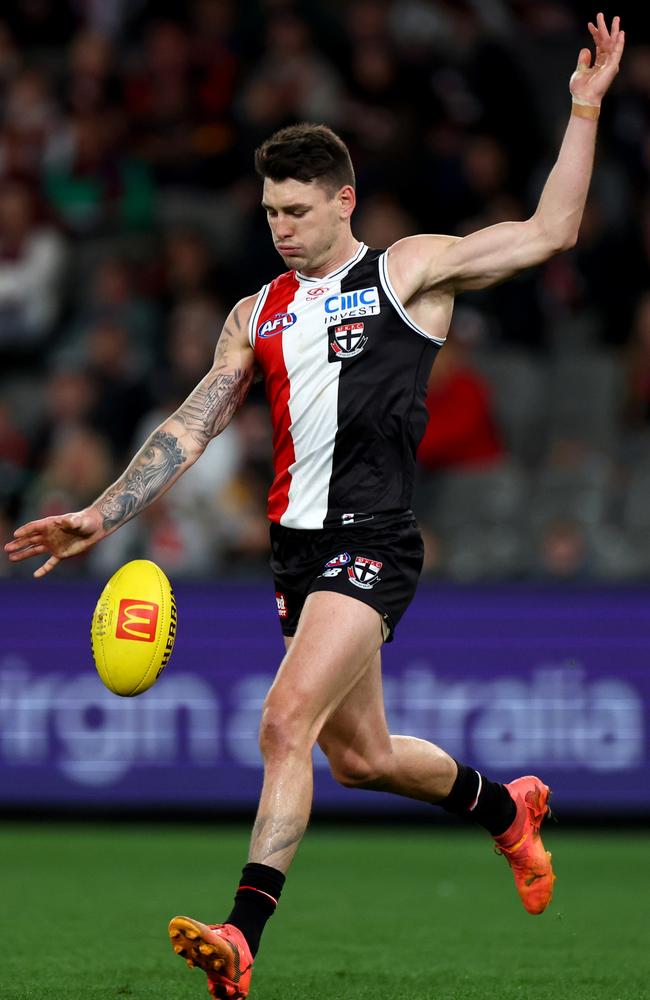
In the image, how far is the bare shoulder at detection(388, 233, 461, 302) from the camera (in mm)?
6117

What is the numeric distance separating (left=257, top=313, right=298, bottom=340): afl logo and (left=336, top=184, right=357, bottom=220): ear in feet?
1.27

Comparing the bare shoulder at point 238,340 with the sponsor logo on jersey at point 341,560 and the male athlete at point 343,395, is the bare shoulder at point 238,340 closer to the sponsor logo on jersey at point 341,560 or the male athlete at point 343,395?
the male athlete at point 343,395

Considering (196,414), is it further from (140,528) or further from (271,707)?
(140,528)

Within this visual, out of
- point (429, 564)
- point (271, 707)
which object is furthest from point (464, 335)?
point (271, 707)

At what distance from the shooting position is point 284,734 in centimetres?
557

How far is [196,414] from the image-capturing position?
6320 mm

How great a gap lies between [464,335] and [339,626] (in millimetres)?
7400

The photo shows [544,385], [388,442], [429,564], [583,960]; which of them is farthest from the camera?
[544,385]

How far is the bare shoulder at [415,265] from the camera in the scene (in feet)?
20.1

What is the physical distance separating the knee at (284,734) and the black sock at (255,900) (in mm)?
349

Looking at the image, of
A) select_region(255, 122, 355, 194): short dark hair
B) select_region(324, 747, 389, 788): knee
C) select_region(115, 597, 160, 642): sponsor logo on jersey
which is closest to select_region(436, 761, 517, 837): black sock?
select_region(324, 747, 389, 788): knee

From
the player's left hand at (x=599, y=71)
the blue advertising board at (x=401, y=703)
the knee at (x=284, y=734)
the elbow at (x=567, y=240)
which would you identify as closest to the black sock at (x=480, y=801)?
the knee at (x=284, y=734)

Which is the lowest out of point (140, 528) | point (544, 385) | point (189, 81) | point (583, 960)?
point (583, 960)

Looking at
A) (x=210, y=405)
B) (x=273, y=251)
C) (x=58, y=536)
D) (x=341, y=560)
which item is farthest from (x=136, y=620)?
(x=273, y=251)
